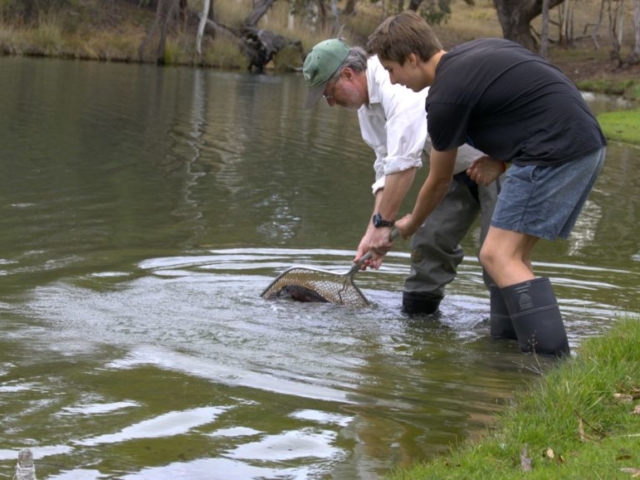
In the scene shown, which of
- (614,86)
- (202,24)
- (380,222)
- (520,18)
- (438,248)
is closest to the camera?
(380,222)

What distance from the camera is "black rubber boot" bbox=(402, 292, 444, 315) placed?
755 cm

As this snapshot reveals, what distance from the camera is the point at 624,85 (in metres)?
36.4

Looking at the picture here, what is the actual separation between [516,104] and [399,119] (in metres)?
1.22

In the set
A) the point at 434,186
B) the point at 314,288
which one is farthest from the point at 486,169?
the point at 314,288

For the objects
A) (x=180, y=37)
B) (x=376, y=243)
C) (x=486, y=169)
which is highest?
(x=180, y=37)

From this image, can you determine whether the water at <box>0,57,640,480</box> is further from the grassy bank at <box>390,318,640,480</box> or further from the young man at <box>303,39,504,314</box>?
the young man at <box>303,39,504,314</box>

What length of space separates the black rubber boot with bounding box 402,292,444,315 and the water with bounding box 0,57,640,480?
0.11 meters

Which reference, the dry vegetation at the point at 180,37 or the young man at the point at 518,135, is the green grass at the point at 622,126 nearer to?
the dry vegetation at the point at 180,37

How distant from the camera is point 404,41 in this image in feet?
18.7

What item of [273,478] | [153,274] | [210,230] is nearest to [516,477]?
[273,478]

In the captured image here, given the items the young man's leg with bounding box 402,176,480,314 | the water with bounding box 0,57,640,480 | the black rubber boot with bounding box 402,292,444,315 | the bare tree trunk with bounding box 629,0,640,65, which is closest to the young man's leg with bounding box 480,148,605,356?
the water with bounding box 0,57,640,480

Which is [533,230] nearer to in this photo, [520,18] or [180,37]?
[180,37]

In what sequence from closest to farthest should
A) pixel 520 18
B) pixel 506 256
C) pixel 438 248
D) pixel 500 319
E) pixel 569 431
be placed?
pixel 569 431 → pixel 506 256 → pixel 500 319 → pixel 438 248 → pixel 520 18

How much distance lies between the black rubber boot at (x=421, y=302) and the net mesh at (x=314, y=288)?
30cm
